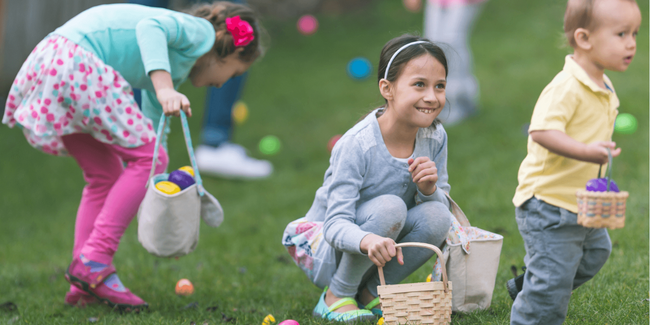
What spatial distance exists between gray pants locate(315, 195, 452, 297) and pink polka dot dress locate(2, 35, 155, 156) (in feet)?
3.43

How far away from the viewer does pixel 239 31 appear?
291 cm

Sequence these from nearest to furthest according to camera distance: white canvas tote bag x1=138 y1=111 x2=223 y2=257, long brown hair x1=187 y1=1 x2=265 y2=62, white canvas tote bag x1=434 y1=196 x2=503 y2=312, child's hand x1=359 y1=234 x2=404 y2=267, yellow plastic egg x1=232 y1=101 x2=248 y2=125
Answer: child's hand x1=359 y1=234 x2=404 y2=267, white canvas tote bag x1=434 y1=196 x2=503 y2=312, white canvas tote bag x1=138 y1=111 x2=223 y2=257, long brown hair x1=187 y1=1 x2=265 y2=62, yellow plastic egg x1=232 y1=101 x2=248 y2=125

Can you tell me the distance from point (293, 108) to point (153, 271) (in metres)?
4.28

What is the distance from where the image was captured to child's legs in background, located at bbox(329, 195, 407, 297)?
238 cm

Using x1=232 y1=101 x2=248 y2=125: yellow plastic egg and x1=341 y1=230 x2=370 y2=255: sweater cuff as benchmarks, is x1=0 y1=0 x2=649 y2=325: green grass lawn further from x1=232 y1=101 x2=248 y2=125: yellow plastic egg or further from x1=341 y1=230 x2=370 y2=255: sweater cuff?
x1=341 y1=230 x2=370 y2=255: sweater cuff

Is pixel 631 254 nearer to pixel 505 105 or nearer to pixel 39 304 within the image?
pixel 39 304

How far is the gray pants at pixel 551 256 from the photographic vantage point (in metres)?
2.00

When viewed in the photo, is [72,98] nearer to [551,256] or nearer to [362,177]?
[362,177]

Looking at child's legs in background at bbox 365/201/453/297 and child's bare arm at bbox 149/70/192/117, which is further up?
child's bare arm at bbox 149/70/192/117

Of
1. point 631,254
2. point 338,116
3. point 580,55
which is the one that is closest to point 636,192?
point 631,254

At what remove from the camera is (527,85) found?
7.09 metres

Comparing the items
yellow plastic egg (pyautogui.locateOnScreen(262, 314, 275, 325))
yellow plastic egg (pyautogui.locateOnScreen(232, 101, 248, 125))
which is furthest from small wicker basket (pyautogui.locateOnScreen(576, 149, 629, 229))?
yellow plastic egg (pyautogui.locateOnScreen(232, 101, 248, 125))

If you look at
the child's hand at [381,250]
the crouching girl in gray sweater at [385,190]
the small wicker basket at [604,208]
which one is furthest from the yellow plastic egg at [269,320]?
the small wicker basket at [604,208]

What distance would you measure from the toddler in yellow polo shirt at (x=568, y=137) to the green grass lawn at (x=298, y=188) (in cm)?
41
